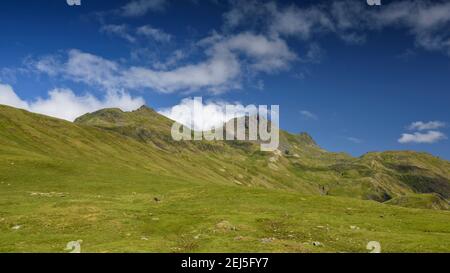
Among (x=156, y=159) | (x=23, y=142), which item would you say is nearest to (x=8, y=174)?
(x=23, y=142)

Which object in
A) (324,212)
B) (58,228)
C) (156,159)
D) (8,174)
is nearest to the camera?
(58,228)

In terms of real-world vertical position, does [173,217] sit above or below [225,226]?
above

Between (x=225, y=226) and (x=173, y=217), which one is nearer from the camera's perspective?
(x=225, y=226)

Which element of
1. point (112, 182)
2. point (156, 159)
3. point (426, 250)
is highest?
point (156, 159)

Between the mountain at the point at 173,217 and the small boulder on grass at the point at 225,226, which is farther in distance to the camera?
the small boulder on grass at the point at 225,226

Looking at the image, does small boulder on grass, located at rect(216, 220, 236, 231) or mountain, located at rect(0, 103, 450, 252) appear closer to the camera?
mountain, located at rect(0, 103, 450, 252)

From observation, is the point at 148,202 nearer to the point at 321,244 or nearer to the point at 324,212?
the point at 324,212

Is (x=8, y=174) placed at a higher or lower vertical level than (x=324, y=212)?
higher
